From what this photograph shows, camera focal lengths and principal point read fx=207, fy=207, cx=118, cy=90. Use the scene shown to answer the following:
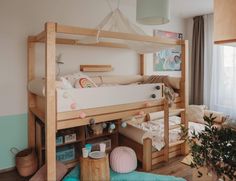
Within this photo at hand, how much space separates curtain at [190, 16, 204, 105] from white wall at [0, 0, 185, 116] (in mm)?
1975

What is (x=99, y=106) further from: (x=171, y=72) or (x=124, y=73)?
(x=171, y=72)

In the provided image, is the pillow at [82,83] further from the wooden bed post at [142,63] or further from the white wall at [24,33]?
the wooden bed post at [142,63]

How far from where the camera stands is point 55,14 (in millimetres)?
2758

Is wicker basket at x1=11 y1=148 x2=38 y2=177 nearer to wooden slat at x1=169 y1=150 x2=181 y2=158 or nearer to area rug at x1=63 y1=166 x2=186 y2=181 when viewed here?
area rug at x1=63 y1=166 x2=186 y2=181

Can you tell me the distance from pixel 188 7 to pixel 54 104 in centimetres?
288

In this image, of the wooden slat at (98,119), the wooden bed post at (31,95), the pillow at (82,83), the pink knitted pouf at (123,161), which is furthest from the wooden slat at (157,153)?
the wooden bed post at (31,95)

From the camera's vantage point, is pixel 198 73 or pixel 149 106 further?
pixel 198 73

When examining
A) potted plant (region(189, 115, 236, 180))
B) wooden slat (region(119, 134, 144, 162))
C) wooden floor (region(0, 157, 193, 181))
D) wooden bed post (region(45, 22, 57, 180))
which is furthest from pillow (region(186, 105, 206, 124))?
potted plant (region(189, 115, 236, 180))

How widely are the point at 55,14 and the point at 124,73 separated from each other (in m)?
1.38

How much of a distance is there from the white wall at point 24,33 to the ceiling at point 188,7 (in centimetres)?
69

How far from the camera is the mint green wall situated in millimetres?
2493

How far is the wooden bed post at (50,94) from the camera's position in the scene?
1729mm

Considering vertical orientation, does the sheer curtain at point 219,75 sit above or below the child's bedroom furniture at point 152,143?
above

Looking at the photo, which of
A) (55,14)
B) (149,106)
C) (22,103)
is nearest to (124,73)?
(149,106)
